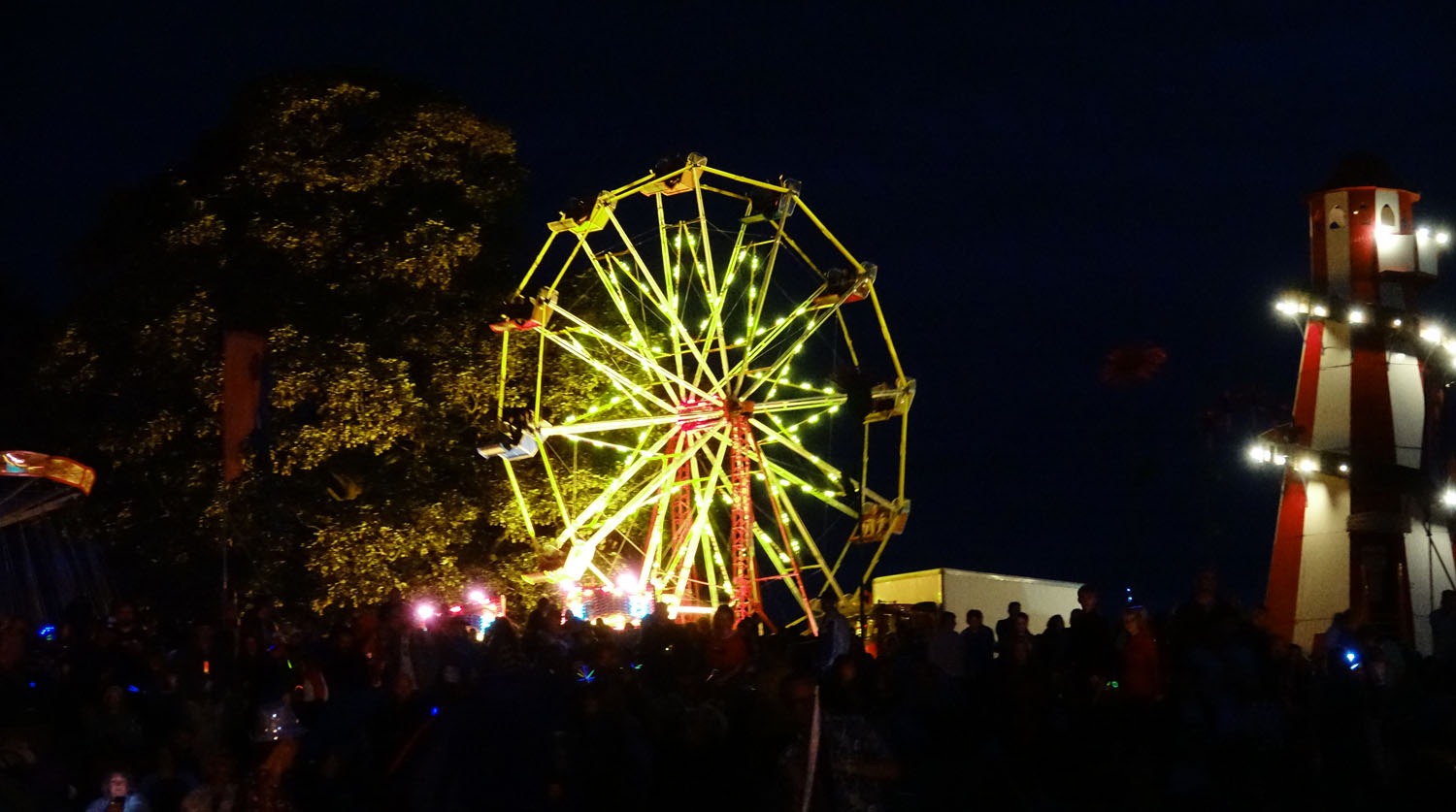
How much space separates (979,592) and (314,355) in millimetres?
9591

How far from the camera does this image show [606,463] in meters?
30.1

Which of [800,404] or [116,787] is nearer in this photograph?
[116,787]

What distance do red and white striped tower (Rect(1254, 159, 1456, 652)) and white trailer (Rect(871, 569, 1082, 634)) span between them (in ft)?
9.74

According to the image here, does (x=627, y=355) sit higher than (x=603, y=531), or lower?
higher

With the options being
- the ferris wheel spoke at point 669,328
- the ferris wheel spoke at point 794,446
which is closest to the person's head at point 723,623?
the ferris wheel spoke at point 794,446

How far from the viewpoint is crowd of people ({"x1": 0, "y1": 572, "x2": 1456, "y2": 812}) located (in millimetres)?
12484

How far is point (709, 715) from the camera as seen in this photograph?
43.2 feet

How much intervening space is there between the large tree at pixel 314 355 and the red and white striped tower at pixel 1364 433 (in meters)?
10.7

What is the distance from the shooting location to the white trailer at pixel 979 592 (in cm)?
2681

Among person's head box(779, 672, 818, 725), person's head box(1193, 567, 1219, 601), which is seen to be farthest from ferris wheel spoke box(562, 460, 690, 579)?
person's head box(779, 672, 818, 725)

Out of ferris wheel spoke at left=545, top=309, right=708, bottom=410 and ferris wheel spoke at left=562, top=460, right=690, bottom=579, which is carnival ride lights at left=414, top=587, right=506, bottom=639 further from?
ferris wheel spoke at left=545, top=309, right=708, bottom=410

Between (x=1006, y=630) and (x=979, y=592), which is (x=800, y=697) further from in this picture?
(x=979, y=592)

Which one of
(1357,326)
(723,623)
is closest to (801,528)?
(1357,326)

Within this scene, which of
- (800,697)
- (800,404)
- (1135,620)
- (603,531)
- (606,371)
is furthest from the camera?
(800,404)
